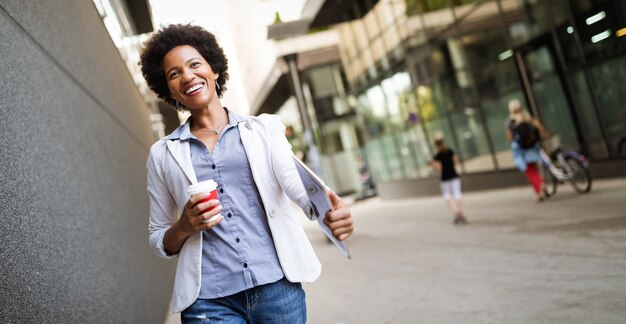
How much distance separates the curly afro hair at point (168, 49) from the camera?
2604mm

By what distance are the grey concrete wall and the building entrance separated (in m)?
10.2

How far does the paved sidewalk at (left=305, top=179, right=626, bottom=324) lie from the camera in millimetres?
4730

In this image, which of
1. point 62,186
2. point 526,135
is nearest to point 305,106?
point 526,135

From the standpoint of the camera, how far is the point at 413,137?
20594 millimetres

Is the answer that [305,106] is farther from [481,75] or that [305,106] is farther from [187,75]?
[187,75]

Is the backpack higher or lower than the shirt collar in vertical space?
lower

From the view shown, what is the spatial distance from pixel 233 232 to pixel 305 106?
1467 cm

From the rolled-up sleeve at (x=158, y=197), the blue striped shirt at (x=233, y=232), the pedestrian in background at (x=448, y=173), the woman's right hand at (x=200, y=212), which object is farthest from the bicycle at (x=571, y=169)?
the woman's right hand at (x=200, y=212)

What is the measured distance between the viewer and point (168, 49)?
257cm

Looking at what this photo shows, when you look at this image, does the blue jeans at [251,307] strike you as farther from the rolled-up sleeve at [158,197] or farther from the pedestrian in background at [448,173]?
the pedestrian in background at [448,173]

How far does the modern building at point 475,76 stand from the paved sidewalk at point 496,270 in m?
2.13

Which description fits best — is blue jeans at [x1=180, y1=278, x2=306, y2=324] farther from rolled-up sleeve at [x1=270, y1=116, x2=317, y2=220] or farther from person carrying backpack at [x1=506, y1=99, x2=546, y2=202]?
person carrying backpack at [x1=506, y1=99, x2=546, y2=202]

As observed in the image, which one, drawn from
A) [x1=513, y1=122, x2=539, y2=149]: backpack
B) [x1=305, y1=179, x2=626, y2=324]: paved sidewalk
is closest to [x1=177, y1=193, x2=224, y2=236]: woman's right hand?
[x1=305, y1=179, x2=626, y2=324]: paved sidewalk

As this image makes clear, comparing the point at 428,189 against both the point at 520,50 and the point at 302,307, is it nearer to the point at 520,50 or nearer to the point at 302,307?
the point at 520,50
